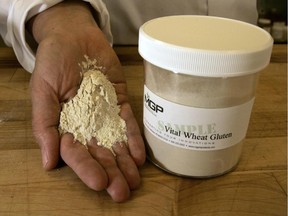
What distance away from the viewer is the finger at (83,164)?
41 cm

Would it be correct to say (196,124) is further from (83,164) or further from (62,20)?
(62,20)

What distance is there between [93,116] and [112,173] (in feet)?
0.27

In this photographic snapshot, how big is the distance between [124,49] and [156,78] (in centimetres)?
42

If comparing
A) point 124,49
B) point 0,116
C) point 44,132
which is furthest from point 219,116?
point 124,49

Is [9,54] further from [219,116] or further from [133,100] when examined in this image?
[219,116]

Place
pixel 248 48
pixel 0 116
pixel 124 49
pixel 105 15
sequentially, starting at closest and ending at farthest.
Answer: pixel 248 48, pixel 0 116, pixel 105 15, pixel 124 49

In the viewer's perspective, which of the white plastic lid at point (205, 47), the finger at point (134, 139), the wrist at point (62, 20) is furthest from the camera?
the wrist at point (62, 20)

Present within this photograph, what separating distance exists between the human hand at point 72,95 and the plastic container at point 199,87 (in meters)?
0.05

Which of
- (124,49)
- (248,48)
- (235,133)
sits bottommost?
(124,49)

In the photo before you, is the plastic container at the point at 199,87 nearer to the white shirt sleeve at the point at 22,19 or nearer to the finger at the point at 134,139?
the finger at the point at 134,139

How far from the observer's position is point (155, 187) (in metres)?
0.44

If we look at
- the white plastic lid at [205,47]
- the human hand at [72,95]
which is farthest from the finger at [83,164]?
the white plastic lid at [205,47]

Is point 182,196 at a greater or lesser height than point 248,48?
lesser

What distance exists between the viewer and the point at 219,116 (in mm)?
390
